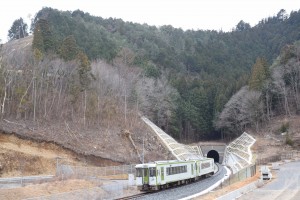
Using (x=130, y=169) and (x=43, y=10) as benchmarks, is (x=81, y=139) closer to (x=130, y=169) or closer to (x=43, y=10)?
(x=130, y=169)

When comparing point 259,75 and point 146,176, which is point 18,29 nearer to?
point 259,75

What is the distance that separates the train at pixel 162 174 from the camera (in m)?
28.2

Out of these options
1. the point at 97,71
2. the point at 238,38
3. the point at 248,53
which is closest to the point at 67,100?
the point at 97,71

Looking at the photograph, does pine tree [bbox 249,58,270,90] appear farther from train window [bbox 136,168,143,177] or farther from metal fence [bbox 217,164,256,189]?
train window [bbox 136,168,143,177]

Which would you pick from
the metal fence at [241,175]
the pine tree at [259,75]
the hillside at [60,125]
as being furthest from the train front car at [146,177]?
the pine tree at [259,75]

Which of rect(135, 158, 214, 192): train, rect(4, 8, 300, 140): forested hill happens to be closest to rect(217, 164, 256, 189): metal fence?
rect(135, 158, 214, 192): train

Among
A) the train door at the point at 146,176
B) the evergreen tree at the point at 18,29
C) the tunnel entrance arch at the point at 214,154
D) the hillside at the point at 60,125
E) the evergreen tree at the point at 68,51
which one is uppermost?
the evergreen tree at the point at 18,29

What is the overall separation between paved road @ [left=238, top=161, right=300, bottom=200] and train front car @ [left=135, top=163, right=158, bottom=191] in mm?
7579

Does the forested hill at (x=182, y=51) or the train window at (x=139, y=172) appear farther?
the forested hill at (x=182, y=51)

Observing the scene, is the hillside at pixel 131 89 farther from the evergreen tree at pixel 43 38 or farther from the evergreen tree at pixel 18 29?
the evergreen tree at pixel 18 29

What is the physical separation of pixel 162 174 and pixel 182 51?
105 m

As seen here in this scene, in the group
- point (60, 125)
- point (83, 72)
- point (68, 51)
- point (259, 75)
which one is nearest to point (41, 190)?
point (60, 125)

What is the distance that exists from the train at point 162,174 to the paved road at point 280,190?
7412 millimetres

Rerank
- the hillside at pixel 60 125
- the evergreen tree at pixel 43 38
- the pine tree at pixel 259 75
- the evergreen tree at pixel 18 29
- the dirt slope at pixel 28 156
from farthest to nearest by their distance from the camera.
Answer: the evergreen tree at pixel 18 29, the pine tree at pixel 259 75, the evergreen tree at pixel 43 38, the hillside at pixel 60 125, the dirt slope at pixel 28 156
